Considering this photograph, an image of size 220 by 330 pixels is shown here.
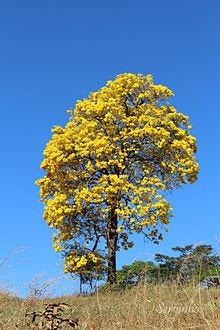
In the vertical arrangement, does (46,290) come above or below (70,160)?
below

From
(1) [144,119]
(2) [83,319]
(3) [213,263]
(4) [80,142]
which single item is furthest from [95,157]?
(2) [83,319]

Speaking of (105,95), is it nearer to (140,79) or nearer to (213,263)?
(140,79)

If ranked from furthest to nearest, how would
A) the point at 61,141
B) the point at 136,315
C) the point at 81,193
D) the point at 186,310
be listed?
1. the point at 61,141
2. the point at 81,193
3. the point at 136,315
4. the point at 186,310

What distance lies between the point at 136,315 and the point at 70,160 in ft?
60.9

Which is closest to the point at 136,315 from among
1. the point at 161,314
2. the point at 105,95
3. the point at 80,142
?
the point at 161,314

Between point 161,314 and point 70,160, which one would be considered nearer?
point 161,314

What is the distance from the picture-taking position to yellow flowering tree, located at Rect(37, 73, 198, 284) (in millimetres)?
24953

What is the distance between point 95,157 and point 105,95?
347cm

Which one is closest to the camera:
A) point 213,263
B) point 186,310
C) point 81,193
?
point 186,310

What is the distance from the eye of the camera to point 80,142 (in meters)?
26.3

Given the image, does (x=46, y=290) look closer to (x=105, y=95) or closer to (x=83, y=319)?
(x=83, y=319)

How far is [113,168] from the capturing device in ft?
86.6

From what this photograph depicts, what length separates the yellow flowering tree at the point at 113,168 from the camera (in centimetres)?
2495

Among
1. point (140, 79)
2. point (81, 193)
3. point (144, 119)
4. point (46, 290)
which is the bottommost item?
point (46, 290)
